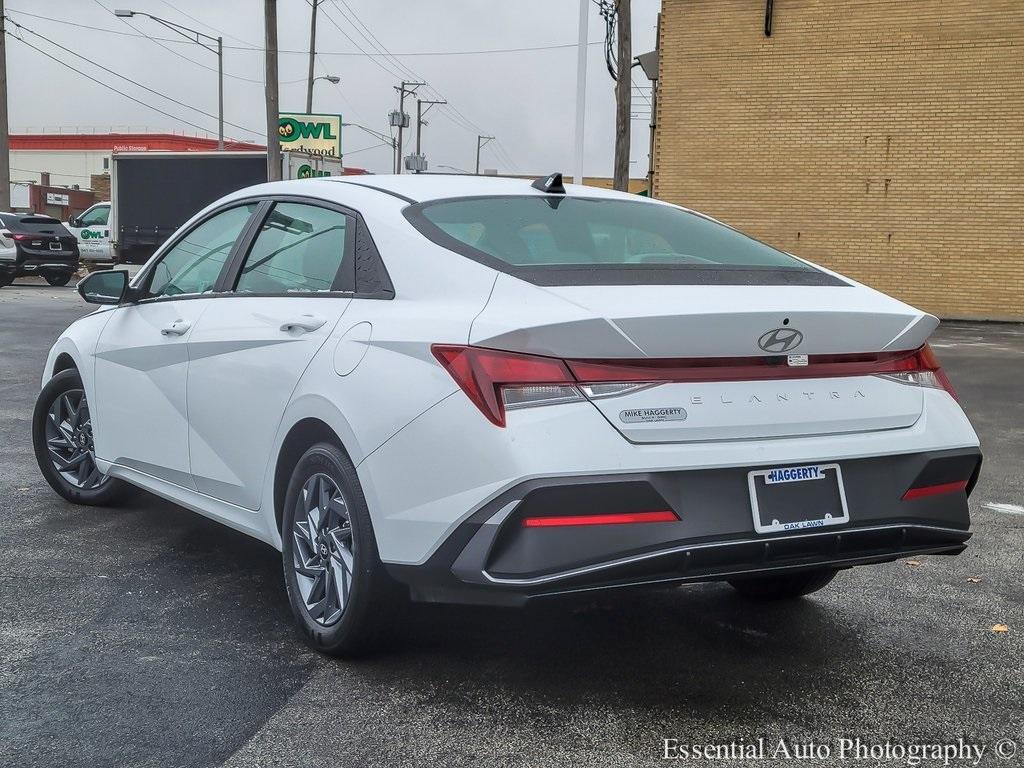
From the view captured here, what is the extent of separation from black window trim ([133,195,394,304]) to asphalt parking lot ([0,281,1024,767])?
3.79 feet

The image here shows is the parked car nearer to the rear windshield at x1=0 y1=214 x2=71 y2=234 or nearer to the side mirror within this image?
the side mirror

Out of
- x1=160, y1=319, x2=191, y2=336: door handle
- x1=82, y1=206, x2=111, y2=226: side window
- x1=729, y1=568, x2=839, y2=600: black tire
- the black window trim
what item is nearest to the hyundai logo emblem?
the black window trim

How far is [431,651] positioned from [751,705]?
1053 mm

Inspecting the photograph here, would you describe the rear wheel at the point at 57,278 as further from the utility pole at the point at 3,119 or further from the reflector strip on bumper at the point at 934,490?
the reflector strip on bumper at the point at 934,490

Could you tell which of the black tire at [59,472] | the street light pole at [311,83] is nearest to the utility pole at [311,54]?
the street light pole at [311,83]

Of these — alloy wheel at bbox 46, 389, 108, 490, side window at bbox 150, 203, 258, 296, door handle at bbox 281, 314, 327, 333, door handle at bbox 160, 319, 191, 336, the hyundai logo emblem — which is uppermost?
side window at bbox 150, 203, 258, 296

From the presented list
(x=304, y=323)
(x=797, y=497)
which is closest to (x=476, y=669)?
(x=797, y=497)

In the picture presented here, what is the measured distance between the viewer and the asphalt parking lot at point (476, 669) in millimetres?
3143

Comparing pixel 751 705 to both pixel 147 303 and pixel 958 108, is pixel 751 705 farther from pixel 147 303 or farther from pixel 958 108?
pixel 958 108

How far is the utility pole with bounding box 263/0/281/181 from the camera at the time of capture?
27203mm

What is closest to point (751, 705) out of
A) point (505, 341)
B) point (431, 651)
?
point (431, 651)

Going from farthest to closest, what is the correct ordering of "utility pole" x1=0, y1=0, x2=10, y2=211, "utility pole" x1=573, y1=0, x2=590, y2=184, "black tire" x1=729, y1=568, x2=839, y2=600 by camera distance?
"utility pole" x1=0, y1=0, x2=10, y2=211 < "utility pole" x1=573, y1=0, x2=590, y2=184 < "black tire" x1=729, y1=568, x2=839, y2=600

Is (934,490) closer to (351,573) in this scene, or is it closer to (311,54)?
(351,573)

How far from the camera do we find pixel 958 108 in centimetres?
2169
